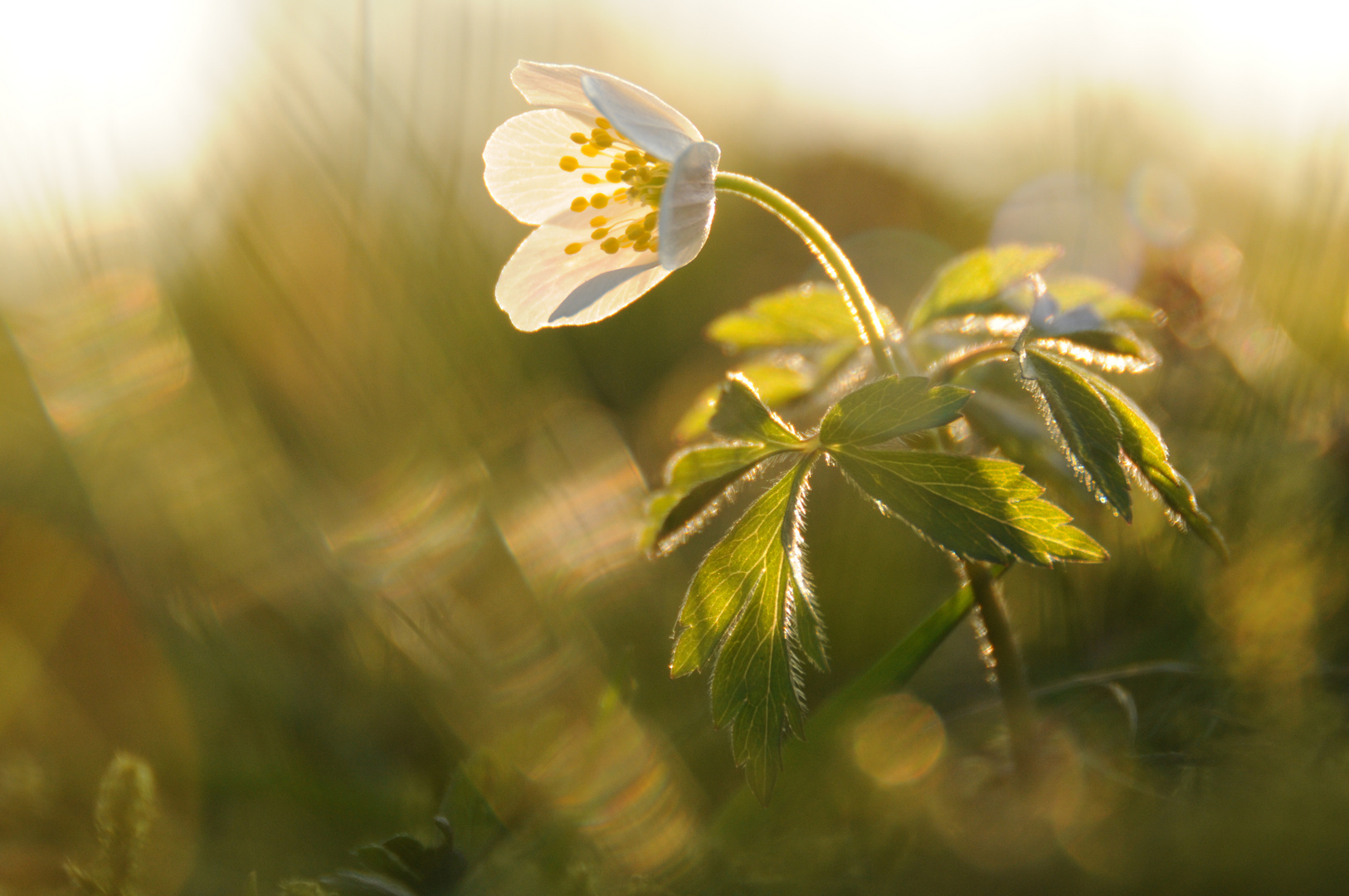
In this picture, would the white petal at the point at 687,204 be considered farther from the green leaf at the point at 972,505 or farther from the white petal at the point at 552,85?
the green leaf at the point at 972,505

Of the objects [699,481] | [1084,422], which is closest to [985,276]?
[1084,422]

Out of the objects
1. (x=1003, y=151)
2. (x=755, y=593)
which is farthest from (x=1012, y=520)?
(x=1003, y=151)

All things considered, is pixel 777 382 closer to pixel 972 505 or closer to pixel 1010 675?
pixel 972 505

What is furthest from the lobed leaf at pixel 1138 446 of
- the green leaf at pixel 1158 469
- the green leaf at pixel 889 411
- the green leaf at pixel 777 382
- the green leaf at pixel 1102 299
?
the green leaf at pixel 777 382

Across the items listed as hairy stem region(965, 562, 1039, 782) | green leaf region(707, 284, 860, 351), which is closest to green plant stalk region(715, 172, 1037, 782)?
hairy stem region(965, 562, 1039, 782)

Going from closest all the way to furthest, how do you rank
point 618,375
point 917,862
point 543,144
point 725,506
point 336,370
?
point 917,862 < point 543,144 < point 336,370 < point 725,506 < point 618,375

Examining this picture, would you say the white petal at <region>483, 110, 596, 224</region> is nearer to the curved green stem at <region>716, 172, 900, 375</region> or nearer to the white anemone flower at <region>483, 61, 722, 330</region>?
the white anemone flower at <region>483, 61, 722, 330</region>

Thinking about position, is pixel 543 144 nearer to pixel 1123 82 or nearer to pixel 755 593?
pixel 755 593
